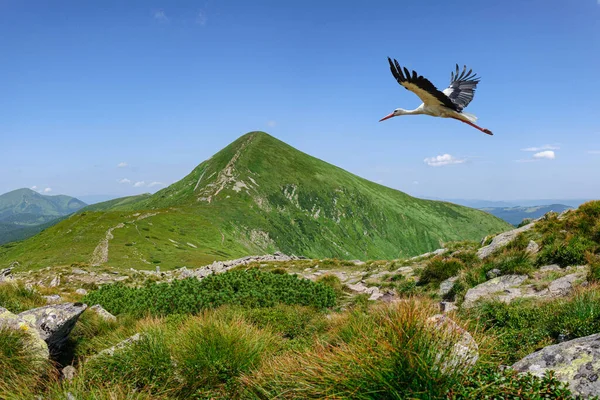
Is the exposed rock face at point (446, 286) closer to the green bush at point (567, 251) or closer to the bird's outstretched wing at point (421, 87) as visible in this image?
the green bush at point (567, 251)

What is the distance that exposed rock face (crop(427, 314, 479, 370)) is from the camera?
185 inches

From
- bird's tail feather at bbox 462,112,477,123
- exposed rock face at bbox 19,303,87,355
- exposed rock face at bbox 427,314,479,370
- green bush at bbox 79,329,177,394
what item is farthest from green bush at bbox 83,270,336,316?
exposed rock face at bbox 427,314,479,370

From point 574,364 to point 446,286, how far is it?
12936 mm

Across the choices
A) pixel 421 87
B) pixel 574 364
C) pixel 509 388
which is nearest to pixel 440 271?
pixel 421 87

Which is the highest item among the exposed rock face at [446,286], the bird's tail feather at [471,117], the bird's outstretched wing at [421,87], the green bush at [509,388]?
the bird's outstretched wing at [421,87]

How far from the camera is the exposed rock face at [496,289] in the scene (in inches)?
509

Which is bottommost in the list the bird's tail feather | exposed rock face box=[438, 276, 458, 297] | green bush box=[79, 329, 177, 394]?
exposed rock face box=[438, 276, 458, 297]

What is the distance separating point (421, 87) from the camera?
1059 cm

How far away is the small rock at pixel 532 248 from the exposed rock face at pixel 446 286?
3.70 m

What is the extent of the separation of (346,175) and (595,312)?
191m

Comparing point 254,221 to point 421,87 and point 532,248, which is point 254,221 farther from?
point 421,87

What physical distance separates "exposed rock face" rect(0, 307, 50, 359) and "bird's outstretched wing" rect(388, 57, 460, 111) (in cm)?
1181

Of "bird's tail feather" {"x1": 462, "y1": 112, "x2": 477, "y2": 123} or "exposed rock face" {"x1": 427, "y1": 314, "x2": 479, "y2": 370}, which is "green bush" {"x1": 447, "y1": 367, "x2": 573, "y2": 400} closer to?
"exposed rock face" {"x1": 427, "y1": 314, "x2": 479, "y2": 370}

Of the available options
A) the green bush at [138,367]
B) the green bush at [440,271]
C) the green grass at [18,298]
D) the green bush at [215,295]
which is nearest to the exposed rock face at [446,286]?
the green bush at [440,271]
